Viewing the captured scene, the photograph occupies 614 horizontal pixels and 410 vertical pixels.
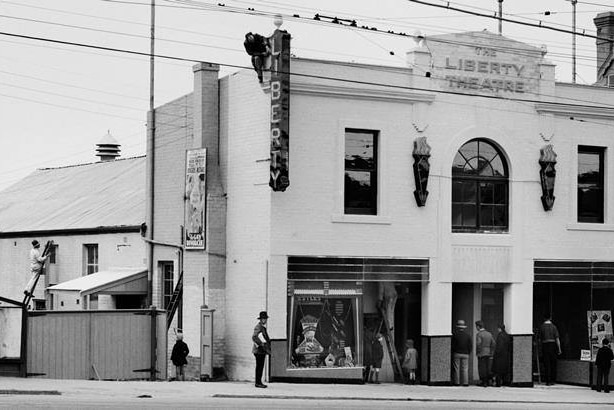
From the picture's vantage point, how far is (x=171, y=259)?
34.7 m

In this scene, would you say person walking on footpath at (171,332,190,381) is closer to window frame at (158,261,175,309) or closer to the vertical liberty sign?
window frame at (158,261,175,309)

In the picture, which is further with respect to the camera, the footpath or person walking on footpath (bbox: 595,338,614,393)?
person walking on footpath (bbox: 595,338,614,393)

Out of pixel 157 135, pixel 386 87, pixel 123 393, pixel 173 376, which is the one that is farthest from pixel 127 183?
pixel 123 393

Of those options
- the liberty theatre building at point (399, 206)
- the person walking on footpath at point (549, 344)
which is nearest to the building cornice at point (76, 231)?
the liberty theatre building at point (399, 206)

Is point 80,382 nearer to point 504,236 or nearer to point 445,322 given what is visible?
point 445,322

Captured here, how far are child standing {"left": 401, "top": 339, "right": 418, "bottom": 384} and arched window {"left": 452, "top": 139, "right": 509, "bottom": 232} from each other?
10.8ft

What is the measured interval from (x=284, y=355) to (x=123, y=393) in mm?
5038

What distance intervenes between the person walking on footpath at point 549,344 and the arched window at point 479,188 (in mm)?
2837

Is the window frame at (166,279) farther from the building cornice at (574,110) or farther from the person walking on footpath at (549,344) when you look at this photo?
the building cornice at (574,110)

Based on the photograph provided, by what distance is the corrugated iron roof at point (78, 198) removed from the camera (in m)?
39.9

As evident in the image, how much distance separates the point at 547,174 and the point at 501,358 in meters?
4.93

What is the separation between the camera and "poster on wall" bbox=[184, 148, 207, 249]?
101ft

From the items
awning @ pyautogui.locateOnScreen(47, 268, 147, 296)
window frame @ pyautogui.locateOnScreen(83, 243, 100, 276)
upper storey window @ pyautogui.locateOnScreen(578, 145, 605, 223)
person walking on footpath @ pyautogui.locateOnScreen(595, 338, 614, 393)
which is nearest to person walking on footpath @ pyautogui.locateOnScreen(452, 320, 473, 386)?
person walking on footpath @ pyautogui.locateOnScreen(595, 338, 614, 393)

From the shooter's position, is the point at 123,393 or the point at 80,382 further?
the point at 80,382
